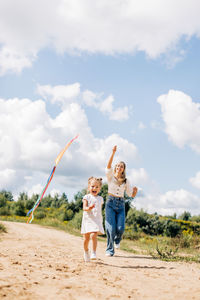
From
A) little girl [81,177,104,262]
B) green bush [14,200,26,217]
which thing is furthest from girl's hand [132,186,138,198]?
green bush [14,200,26,217]

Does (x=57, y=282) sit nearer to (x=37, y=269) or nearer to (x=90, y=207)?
(x=37, y=269)

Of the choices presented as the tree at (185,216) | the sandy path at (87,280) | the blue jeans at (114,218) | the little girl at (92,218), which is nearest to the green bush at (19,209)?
the blue jeans at (114,218)

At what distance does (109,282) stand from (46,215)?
19475 mm

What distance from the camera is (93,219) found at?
522 centimetres

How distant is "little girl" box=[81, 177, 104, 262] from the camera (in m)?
5.10

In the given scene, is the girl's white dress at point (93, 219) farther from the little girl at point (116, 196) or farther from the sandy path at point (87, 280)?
the little girl at point (116, 196)

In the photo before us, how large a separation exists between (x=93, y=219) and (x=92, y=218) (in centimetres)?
3

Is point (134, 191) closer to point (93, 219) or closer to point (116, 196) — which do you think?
point (116, 196)

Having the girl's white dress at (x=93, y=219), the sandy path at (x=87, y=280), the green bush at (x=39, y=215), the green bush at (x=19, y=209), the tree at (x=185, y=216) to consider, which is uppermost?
the tree at (x=185, y=216)

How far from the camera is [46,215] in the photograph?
73.8 ft

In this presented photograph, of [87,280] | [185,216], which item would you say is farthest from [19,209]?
[185,216]

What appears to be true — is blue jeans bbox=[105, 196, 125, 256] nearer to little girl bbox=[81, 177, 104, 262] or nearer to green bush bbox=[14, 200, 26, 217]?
little girl bbox=[81, 177, 104, 262]

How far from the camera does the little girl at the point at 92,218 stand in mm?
5102

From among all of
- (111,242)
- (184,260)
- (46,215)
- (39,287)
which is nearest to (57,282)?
(39,287)
